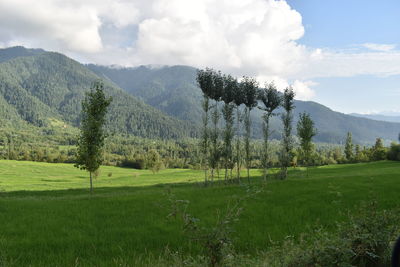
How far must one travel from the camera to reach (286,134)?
152 feet

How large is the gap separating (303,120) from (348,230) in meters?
47.4

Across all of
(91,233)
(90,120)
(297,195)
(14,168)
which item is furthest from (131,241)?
(14,168)

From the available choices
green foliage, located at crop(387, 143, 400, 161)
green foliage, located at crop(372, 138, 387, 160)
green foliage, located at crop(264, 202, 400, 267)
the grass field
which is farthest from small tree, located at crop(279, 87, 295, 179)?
green foliage, located at crop(372, 138, 387, 160)

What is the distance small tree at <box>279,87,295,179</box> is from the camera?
45.6 metres

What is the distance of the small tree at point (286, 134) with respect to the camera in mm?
45625

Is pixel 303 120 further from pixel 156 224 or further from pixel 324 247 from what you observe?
pixel 324 247

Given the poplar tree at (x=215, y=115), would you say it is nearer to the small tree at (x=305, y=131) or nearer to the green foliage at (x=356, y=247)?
the small tree at (x=305, y=131)

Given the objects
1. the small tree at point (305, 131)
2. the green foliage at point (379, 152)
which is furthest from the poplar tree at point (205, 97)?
the green foliage at point (379, 152)

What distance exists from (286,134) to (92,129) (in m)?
29.0

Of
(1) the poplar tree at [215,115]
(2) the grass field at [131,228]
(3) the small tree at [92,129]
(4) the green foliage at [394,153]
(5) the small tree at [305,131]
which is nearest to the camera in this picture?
(2) the grass field at [131,228]

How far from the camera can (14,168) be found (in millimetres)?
107000

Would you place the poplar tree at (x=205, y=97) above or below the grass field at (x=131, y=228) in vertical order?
above

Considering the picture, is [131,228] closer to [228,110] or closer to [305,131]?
[228,110]

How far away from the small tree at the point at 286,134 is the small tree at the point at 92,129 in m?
27.2
